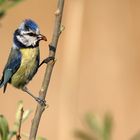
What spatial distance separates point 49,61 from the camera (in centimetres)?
101

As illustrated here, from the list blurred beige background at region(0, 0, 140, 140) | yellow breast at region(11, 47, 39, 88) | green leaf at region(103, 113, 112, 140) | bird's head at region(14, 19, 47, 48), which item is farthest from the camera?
blurred beige background at region(0, 0, 140, 140)

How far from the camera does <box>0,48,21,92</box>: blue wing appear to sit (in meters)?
1.49

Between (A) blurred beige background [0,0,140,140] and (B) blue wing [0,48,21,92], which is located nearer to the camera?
(B) blue wing [0,48,21,92]

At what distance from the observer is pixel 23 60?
1.69 meters

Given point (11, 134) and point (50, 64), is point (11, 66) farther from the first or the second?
point (11, 134)

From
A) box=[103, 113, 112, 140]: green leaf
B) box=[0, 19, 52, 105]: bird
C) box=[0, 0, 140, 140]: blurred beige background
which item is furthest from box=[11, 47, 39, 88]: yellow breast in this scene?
box=[0, 0, 140, 140]: blurred beige background

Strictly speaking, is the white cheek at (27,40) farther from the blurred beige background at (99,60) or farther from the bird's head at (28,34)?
the blurred beige background at (99,60)

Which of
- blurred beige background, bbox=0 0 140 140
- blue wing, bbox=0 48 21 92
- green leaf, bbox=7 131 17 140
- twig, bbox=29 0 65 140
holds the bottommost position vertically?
green leaf, bbox=7 131 17 140

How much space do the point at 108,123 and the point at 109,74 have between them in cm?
381

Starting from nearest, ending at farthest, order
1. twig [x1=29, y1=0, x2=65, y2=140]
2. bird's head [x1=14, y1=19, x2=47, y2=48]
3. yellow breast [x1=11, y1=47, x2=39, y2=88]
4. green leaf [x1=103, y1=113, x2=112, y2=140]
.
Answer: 1. green leaf [x1=103, y1=113, x2=112, y2=140]
2. twig [x1=29, y1=0, x2=65, y2=140]
3. bird's head [x1=14, y1=19, x2=47, y2=48]
4. yellow breast [x1=11, y1=47, x2=39, y2=88]

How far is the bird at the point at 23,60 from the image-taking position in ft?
4.90

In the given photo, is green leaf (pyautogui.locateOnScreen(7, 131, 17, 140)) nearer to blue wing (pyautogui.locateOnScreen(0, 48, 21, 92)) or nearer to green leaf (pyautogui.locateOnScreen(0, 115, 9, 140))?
green leaf (pyautogui.locateOnScreen(0, 115, 9, 140))

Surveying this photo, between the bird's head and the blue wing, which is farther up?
the bird's head

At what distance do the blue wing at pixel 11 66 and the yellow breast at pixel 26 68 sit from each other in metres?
0.01
